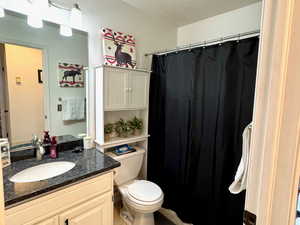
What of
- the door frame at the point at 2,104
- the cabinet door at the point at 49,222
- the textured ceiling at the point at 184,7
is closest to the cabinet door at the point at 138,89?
the textured ceiling at the point at 184,7

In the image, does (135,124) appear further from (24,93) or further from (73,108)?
(24,93)

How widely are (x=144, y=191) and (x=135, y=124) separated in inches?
29.0

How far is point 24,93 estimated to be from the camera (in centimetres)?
145

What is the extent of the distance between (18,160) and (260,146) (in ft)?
5.46

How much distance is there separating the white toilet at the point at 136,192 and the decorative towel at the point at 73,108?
1.83 feet

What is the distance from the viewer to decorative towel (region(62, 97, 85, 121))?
1.69m

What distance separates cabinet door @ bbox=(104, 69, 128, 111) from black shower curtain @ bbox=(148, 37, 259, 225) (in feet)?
1.60

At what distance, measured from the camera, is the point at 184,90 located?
190 centimetres

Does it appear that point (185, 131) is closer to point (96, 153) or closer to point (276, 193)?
point (96, 153)

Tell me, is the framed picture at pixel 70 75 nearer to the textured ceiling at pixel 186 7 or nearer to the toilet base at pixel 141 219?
the textured ceiling at pixel 186 7

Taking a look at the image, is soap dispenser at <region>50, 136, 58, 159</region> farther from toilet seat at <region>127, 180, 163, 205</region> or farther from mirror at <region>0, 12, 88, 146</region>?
toilet seat at <region>127, 180, 163, 205</region>

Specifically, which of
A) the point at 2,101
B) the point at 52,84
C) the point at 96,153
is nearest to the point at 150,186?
the point at 96,153

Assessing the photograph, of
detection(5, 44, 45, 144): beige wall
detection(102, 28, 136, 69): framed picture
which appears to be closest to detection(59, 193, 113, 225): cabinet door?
detection(5, 44, 45, 144): beige wall

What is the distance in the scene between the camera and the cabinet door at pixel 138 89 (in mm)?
1882
